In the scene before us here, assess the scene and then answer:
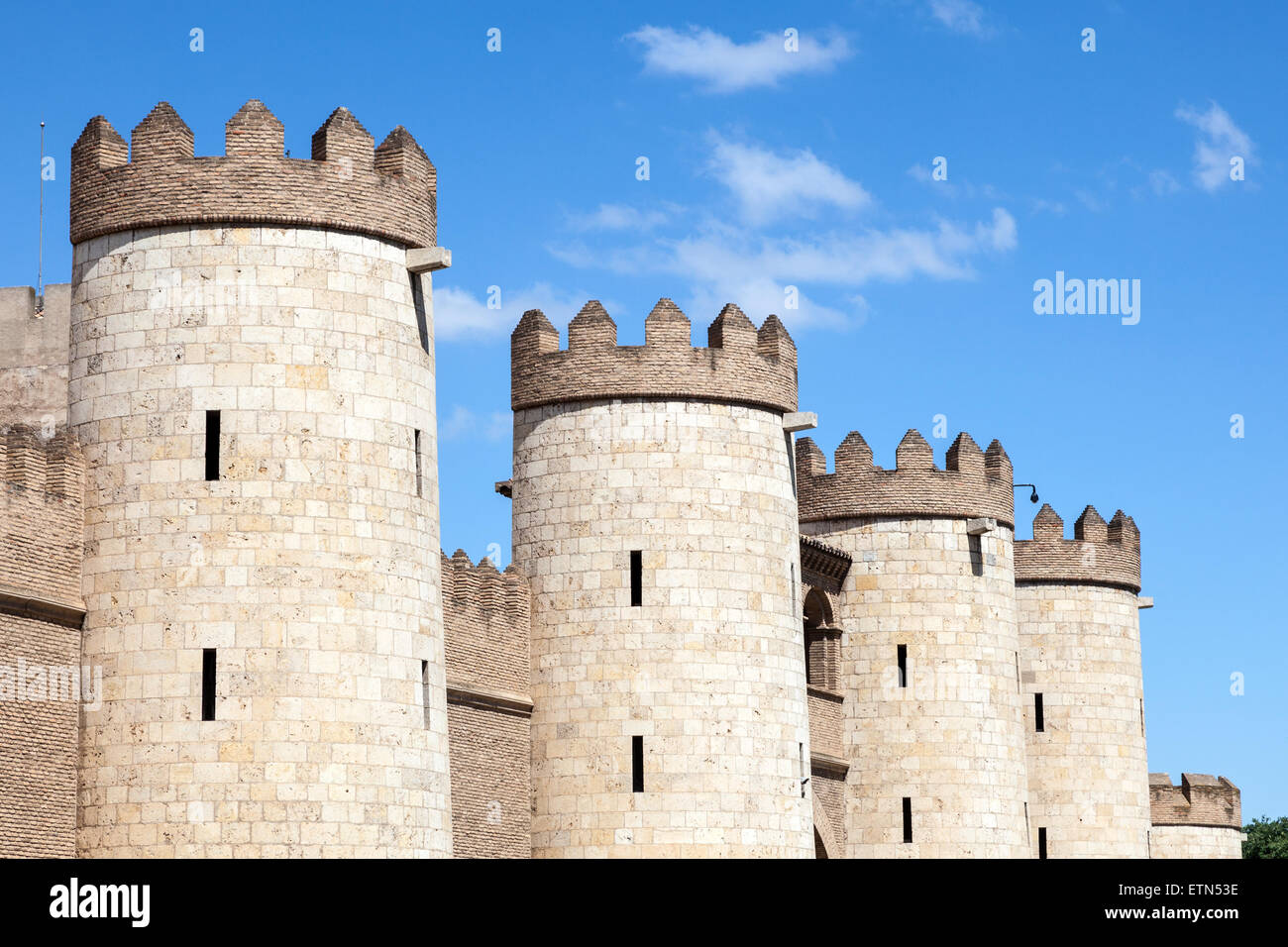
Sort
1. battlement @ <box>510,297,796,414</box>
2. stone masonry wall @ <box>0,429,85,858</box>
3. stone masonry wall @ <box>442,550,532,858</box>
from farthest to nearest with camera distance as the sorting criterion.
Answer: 1. battlement @ <box>510,297,796,414</box>
2. stone masonry wall @ <box>442,550,532,858</box>
3. stone masonry wall @ <box>0,429,85,858</box>

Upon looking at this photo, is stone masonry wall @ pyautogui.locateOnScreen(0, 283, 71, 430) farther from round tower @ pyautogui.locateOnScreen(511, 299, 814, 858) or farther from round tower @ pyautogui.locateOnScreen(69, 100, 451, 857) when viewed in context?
round tower @ pyautogui.locateOnScreen(69, 100, 451, 857)

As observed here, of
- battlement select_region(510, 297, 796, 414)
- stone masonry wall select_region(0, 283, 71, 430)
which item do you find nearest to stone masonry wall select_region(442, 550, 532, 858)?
battlement select_region(510, 297, 796, 414)

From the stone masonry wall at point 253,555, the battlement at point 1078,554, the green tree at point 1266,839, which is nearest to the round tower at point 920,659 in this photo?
the battlement at point 1078,554

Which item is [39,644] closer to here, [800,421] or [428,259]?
[428,259]

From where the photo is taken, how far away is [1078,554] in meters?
48.4

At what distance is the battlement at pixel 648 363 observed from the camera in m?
32.7

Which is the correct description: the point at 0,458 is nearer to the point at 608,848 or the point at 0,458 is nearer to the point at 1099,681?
the point at 608,848

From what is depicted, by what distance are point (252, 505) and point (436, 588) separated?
114 inches

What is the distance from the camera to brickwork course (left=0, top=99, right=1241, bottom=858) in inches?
918

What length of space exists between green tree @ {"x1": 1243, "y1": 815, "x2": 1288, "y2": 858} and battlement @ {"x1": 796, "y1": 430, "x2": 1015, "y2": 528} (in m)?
47.7

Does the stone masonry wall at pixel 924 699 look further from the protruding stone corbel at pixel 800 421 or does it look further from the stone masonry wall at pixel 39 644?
the stone masonry wall at pixel 39 644

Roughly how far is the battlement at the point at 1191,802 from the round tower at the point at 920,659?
1542 centimetres
